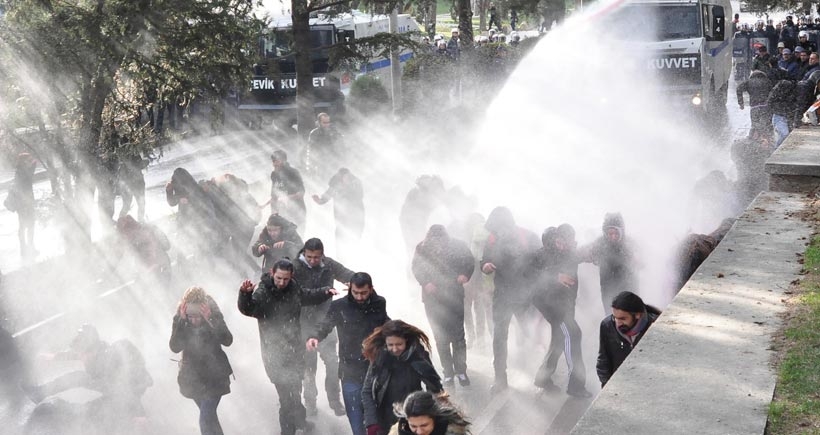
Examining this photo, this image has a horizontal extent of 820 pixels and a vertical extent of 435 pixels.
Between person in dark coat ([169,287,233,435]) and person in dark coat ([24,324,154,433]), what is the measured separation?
0.42 m

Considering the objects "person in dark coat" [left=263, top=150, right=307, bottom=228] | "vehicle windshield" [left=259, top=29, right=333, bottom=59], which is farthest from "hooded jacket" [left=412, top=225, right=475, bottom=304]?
"vehicle windshield" [left=259, top=29, right=333, bottom=59]

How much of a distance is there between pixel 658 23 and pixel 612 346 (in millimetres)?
14563

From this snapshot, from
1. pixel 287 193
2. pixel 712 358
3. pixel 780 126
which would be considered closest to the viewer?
pixel 712 358

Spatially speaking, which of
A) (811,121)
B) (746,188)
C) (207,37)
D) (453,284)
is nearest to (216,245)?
(207,37)

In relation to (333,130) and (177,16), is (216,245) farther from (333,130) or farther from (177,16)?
(333,130)

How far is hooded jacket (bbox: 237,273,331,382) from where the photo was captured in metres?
8.72

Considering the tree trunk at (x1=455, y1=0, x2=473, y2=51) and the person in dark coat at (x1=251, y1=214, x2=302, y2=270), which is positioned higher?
the tree trunk at (x1=455, y1=0, x2=473, y2=51)

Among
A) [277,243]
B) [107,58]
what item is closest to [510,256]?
[277,243]

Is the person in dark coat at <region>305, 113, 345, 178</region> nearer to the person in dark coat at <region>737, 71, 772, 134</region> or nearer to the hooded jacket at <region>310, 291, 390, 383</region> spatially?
the person in dark coat at <region>737, 71, 772, 134</region>

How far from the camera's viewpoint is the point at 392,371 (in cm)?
720

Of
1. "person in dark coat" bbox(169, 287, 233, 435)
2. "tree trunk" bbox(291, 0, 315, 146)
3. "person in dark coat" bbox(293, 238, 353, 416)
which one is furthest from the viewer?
"tree trunk" bbox(291, 0, 315, 146)

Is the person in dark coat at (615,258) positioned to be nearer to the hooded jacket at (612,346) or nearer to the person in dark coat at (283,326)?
the hooded jacket at (612,346)

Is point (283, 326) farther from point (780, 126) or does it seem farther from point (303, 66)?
point (303, 66)

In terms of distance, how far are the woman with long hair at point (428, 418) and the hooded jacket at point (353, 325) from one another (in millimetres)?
2505
